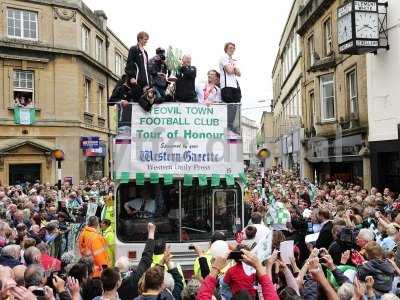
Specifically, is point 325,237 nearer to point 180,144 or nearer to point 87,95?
point 180,144

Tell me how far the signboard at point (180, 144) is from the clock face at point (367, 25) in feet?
33.2

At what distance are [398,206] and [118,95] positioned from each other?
7108 mm

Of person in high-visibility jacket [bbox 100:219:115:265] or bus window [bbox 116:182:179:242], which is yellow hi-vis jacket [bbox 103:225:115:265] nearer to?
person in high-visibility jacket [bbox 100:219:115:265]

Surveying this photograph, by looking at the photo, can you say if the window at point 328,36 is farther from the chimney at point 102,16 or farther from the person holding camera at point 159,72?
the chimney at point 102,16

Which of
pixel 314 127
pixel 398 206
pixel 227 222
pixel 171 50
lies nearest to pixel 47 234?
pixel 227 222

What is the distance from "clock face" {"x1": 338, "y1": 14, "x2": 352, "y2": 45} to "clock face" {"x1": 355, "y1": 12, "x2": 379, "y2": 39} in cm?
34

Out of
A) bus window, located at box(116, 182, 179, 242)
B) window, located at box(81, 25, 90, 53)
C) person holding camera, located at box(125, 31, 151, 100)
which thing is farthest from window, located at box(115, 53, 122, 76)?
bus window, located at box(116, 182, 179, 242)

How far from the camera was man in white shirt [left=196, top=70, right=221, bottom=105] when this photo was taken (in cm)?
944

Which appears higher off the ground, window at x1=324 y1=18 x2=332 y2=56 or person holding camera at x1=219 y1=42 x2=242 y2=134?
window at x1=324 y1=18 x2=332 y2=56

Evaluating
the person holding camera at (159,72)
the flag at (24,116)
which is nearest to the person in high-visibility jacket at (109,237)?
the person holding camera at (159,72)

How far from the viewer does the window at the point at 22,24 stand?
28.4 metres

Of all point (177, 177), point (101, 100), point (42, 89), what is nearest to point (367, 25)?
point (177, 177)

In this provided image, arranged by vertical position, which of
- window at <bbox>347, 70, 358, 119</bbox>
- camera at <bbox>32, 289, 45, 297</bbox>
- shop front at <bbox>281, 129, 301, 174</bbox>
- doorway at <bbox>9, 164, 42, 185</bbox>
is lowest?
camera at <bbox>32, 289, 45, 297</bbox>

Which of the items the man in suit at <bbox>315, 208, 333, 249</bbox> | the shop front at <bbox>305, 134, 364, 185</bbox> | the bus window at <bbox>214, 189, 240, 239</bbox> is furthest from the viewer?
the shop front at <bbox>305, 134, 364, 185</bbox>
